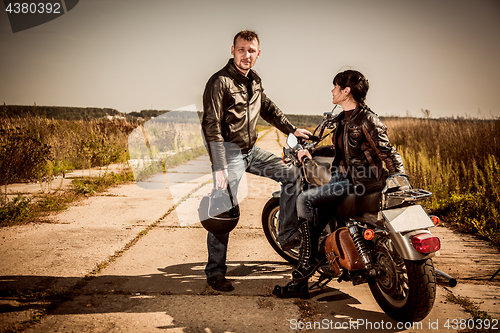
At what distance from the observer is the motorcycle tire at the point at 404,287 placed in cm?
246

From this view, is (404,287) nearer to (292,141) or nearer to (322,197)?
(322,197)

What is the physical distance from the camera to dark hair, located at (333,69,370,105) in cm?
306

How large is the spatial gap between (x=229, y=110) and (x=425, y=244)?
198cm

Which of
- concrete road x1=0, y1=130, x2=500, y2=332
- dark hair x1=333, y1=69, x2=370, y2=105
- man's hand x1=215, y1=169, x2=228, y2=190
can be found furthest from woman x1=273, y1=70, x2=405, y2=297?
man's hand x1=215, y1=169, x2=228, y2=190

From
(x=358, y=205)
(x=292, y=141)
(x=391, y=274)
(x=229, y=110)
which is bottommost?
(x=391, y=274)

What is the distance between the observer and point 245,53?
3.41 metres

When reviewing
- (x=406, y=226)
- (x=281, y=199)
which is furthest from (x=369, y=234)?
(x=281, y=199)

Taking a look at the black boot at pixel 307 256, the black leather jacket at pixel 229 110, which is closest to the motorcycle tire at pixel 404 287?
the black boot at pixel 307 256

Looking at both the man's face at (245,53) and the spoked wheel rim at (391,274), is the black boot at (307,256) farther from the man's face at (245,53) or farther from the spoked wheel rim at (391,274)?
the man's face at (245,53)

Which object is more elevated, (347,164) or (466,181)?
(347,164)

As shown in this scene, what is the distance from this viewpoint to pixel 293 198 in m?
3.50

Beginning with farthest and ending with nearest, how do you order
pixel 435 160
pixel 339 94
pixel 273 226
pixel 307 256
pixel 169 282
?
pixel 435 160, pixel 273 226, pixel 169 282, pixel 307 256, pixel 339 94

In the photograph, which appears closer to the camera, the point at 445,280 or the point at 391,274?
the point at 445,280

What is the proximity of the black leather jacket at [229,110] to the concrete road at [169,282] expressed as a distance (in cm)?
124
